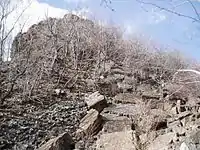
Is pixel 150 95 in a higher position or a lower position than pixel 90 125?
higher

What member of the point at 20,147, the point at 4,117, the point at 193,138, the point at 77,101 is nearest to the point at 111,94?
the point at 77,101

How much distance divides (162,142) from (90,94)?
25.0 feet

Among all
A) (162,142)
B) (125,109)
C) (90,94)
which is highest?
(90,94)

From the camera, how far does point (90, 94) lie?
16.4 m

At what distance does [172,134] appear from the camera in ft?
31.0

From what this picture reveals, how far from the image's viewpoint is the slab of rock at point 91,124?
11.2 m

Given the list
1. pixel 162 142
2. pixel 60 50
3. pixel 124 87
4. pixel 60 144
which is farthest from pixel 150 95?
pixel 60 144

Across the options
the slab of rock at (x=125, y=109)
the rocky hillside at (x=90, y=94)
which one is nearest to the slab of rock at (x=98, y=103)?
the rocky hillside at (x=90, y=94)

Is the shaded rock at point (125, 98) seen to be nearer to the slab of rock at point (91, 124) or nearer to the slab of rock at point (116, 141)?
the slab of rock at point (91, 124)

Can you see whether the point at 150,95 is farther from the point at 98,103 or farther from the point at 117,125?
the point at 117,125

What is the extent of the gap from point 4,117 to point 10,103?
150 cm

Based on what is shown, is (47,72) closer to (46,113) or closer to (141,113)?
(46,113)

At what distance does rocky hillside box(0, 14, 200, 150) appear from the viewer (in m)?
10.0

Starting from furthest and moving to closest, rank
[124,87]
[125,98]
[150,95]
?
[124,87], [150,95], [125,98]
